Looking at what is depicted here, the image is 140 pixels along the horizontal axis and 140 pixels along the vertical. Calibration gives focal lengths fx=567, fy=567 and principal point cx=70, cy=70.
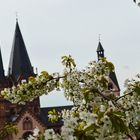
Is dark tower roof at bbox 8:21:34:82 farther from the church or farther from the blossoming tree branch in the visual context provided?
the blossoming tree branch

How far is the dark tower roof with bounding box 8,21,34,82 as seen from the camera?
67125 mm

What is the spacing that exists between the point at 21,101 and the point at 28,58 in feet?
204

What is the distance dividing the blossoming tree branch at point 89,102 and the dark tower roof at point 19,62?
59.4 m

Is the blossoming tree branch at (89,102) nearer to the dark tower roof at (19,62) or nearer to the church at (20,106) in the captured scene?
the church at (20,106)

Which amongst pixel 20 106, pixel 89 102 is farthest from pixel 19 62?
pixel 89 102

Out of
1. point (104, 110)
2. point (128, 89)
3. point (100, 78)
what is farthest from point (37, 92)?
point (104, 110)

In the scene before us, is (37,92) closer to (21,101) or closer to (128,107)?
(21,101)

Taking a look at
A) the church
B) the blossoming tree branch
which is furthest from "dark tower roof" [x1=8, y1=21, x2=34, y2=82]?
the blossoming tree branch

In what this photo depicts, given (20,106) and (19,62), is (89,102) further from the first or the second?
(19,62)

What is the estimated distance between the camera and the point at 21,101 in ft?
23.4

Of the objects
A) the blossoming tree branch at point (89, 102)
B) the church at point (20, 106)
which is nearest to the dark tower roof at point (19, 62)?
the church at point (20, 106)

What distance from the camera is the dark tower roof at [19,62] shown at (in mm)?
67125

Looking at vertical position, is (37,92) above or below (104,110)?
above

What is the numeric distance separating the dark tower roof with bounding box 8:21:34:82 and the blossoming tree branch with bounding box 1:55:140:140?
59392 mm
